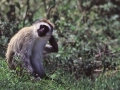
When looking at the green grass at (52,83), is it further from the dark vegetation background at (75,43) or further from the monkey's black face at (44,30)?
the monkey's black face at (44,30)

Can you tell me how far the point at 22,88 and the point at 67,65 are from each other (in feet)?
9.69

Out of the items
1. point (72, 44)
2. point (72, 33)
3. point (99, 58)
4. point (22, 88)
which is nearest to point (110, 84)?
point (22, 88)

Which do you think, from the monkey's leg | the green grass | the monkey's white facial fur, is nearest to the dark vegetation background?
the green grass

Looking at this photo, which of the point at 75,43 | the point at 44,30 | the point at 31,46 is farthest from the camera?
the point at 75,43

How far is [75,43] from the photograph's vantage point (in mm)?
11773

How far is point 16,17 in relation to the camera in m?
13.0

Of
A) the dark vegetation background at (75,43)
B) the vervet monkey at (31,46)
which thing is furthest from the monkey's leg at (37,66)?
the dark vegetation background at (75,43)

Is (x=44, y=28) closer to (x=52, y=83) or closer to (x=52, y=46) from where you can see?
(x=52, y=46)

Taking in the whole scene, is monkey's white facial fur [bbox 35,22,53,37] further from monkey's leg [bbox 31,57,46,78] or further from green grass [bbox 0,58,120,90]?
green grass [bbox 0,58,120,90]

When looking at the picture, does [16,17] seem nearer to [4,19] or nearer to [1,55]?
[4,19]

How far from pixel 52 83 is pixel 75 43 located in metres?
3.44

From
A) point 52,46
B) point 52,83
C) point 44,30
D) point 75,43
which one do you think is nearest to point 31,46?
point 44,30

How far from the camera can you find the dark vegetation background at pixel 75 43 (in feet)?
27.9

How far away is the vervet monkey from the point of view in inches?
349
